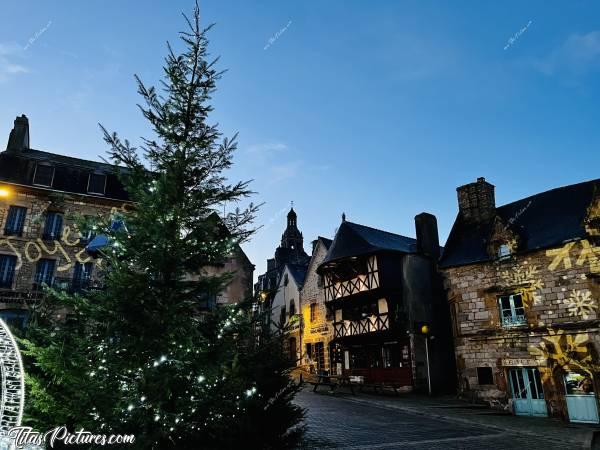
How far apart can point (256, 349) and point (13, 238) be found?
16.7 meters

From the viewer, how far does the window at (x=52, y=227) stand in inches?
699

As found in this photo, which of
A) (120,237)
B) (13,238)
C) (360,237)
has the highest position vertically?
(360,237)

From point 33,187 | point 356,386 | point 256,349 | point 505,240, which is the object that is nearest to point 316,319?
point 356,386

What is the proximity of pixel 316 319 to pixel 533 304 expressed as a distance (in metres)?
14.4

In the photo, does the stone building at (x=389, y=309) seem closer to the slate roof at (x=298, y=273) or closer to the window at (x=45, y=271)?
the slate roof at (x=298, y=273)

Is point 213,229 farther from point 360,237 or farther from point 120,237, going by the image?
point 360,237

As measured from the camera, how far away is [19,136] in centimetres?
1892

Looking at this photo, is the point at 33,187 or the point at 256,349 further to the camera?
the point at 33,187

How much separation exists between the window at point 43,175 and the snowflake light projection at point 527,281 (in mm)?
21112

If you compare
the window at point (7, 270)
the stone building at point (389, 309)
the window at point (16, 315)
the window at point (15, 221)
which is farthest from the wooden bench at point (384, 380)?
the window at point (15, 221)

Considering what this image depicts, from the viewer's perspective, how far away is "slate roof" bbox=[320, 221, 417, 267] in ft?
70.1

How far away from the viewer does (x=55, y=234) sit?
17953 mm

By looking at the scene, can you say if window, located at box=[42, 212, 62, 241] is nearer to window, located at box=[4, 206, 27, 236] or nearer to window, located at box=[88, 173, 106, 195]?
window, located at box=[4, 206, 27, 236]

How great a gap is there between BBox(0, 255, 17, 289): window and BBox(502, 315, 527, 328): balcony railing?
2088cm
